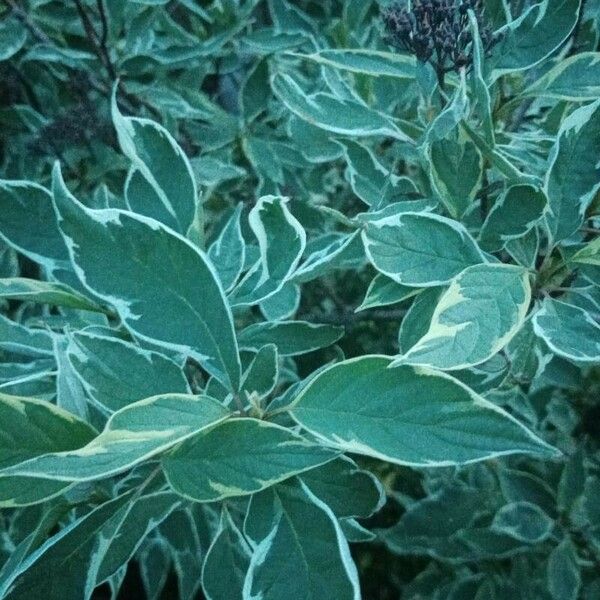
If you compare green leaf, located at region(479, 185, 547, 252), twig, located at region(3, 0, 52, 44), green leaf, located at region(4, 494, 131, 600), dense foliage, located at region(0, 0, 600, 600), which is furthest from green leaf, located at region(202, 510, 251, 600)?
twig, located at region(3, 0, 52, 44)

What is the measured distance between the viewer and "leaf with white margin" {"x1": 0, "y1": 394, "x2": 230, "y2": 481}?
0.44 meters

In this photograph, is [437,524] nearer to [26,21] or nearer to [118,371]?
[118,371]

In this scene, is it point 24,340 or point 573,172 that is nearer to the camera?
point 573,172

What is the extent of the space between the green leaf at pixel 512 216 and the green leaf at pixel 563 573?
0.49 metres

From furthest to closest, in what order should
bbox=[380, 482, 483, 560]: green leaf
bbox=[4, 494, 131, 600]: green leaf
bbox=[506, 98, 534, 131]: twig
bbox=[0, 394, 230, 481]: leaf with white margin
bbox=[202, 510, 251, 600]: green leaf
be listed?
bbox=[380, 482, 483, 560]: green leaf < bbox=[506, 98, 534, 131]: twig < bbox=[202, 510, 251, 600]: green leaf < bbox=[4, 494, 131, 600]: green leaf < bbox=[0, 394, 230, 481]: leaf with white margin

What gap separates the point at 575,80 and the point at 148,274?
40cm

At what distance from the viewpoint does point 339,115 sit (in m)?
0.68

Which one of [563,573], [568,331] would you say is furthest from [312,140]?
[563,573]

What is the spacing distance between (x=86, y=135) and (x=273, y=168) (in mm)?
281

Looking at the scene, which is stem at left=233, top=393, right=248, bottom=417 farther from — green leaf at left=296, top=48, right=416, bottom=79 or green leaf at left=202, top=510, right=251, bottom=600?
green leaf at left=296, top=48, right=416, bottom=79

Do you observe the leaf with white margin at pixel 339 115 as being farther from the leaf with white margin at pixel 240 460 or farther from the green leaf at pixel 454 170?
the leaf with white margin at pixel 240 460

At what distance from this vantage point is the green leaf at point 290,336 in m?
0.70

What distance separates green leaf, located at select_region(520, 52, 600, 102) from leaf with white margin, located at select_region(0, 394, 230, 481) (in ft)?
1.30

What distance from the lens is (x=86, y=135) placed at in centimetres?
110
